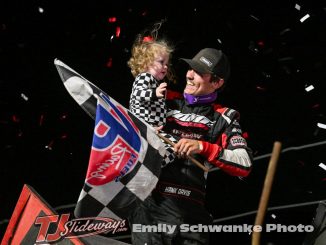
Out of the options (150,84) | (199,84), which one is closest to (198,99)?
(199,84)

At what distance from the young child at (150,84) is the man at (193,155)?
0.05 meters

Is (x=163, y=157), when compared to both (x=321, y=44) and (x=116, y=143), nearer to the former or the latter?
(x=116, y=143)

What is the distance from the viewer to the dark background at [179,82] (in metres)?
2.39

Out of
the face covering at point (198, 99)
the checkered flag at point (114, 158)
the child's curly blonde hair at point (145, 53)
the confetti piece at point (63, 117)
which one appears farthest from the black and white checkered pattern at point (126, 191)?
the confetti piece at point (63, 117)

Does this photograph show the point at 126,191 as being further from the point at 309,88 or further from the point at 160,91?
the point at 309,88

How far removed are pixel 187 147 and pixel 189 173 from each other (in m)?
0.17

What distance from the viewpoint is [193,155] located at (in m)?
1.79

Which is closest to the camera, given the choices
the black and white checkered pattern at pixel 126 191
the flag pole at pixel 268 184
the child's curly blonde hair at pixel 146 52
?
the flag pole at pixel 268 184

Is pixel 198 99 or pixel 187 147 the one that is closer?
pixel 187 147

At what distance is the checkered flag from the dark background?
0.76 m

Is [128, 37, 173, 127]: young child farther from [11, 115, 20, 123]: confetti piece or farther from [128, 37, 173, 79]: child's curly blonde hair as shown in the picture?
[11, 115, 20, 123]: confetti piece

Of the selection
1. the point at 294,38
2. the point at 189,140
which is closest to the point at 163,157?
the point at 189,140

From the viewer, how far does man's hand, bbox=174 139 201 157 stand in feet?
5.35

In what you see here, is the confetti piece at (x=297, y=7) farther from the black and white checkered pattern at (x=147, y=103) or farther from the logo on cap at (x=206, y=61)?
the black and white checkered pattern at (x=147, y=103)
